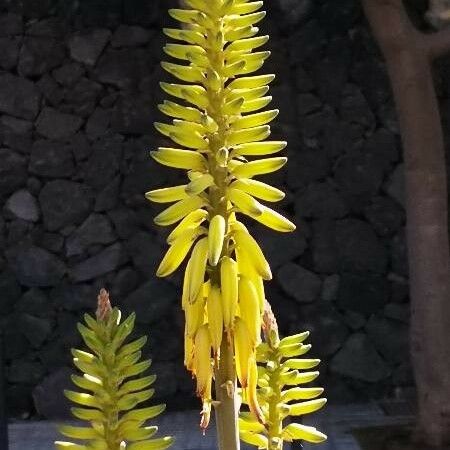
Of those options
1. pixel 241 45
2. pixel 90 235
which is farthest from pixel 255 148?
pixel 90 235

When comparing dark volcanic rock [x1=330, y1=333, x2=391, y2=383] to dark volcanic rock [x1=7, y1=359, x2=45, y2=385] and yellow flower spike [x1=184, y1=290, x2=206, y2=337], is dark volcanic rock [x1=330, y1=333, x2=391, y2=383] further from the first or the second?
yellow flower spike [x1=184, y1=290, x2=206, y2=337]

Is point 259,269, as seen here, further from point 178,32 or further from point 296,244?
point 296,244

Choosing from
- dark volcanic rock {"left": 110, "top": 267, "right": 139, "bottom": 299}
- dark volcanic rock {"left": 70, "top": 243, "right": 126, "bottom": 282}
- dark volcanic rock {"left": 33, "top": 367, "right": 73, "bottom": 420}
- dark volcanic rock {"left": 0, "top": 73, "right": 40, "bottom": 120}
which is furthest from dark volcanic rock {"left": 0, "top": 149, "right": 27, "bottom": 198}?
dark volcanic rock {"left": 33, "top": 367, "right": 73, "bottom": 420}

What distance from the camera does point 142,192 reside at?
702cm

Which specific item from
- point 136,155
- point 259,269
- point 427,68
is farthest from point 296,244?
point 259,269

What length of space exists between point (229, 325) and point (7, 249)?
6055 millimetres

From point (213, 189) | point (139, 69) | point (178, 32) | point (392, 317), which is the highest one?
point (139, 69)

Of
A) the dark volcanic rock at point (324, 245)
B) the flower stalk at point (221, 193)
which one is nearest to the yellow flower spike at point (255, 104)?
the flower stalk at point (221, 193)

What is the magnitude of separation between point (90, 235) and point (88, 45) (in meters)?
1.32

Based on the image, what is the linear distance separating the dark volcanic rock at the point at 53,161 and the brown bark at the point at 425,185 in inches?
98.5

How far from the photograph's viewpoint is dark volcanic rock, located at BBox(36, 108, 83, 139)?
707 cm

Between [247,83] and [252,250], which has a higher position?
[247,83]

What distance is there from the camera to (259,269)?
1.31 metres

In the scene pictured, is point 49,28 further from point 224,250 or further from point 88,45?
point 224,250
